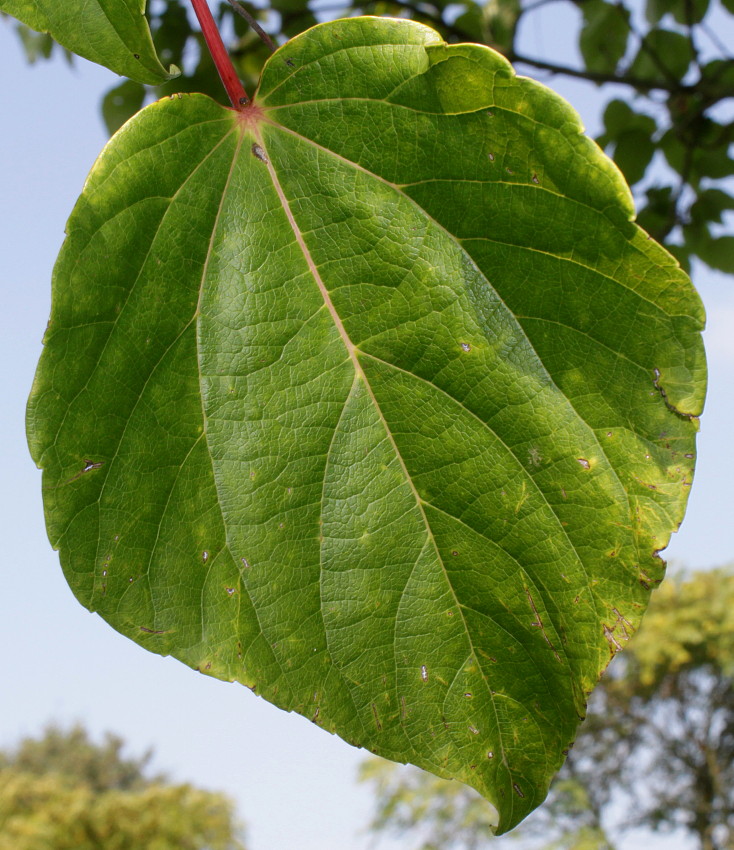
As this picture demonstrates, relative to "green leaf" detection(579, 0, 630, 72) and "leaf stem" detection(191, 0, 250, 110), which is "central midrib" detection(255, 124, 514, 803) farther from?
"green leaf" detection(579, 0, 630, 72)

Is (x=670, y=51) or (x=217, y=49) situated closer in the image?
(x=217, y=49)

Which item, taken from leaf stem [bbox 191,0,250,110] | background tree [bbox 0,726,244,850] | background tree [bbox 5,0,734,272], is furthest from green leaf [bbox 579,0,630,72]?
background tree [bbox 0,726,244,850]

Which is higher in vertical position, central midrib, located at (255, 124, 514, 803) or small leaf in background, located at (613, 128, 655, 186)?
small leaf in background, located at (613, 128, 655, 186)

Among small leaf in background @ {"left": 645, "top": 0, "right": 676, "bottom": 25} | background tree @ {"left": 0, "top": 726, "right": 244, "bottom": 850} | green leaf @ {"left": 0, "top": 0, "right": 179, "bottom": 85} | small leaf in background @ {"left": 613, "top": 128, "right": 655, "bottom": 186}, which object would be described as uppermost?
Result: small leaf in background @ {"left": 645, "top": 0, "right": 676, "bottom": 25}

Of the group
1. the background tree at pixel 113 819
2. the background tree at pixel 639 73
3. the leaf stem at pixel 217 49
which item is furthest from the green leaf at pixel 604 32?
the background tree at pixel 113 819

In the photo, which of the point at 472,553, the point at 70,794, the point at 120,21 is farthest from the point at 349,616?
the point at 70,794

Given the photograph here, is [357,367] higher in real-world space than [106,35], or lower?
lower

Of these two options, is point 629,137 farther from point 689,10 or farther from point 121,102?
point 121,102

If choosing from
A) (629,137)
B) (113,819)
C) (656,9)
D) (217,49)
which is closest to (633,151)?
(629,137)
